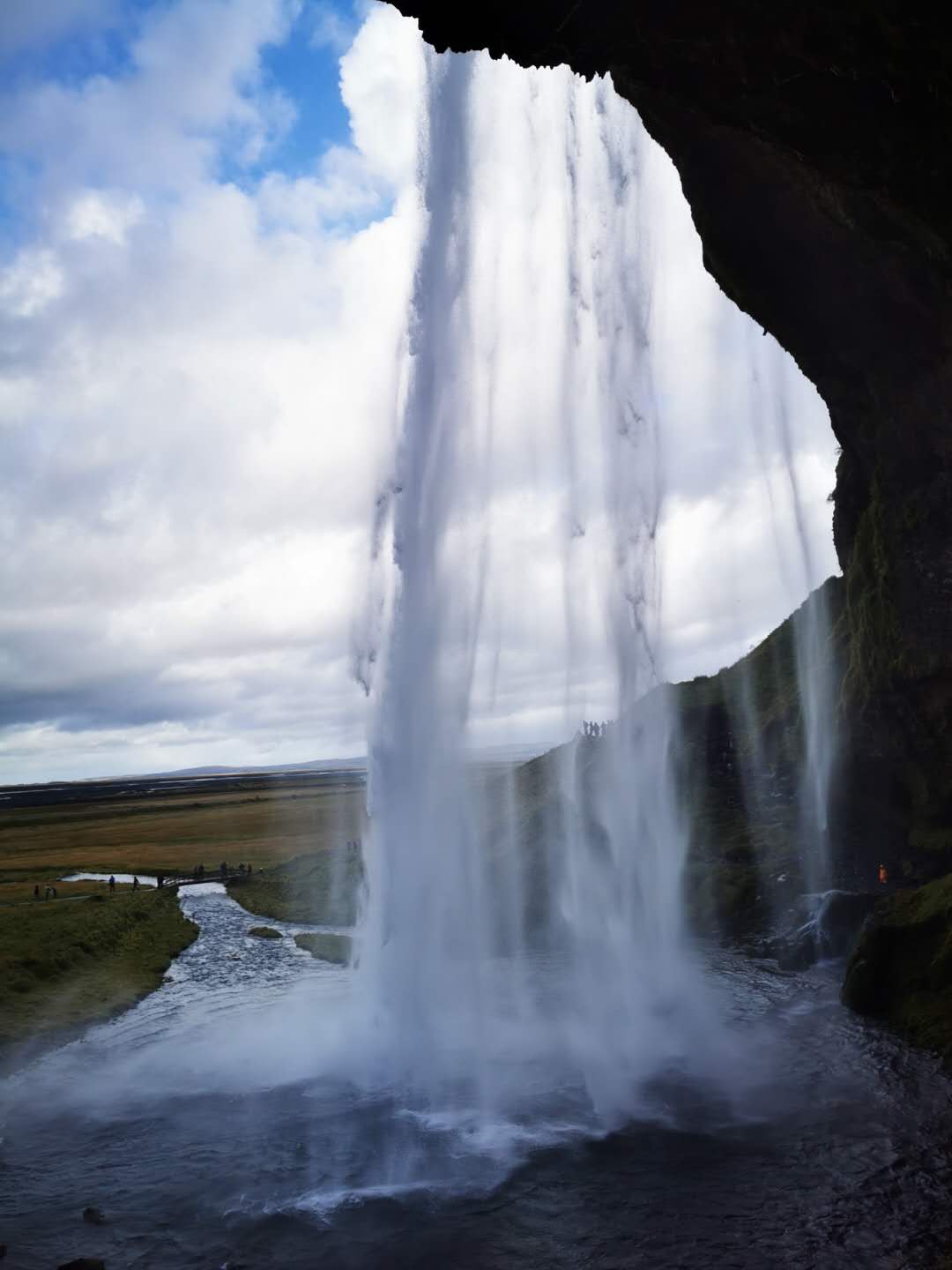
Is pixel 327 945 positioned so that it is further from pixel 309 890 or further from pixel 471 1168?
pixel 471 1168

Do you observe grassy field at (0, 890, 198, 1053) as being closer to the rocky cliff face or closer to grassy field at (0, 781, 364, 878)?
grassy field at (0, 781, 364, 878)

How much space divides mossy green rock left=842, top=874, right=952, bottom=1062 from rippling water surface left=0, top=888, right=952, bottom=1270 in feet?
3.91

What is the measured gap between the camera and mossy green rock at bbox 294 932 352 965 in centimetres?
4253

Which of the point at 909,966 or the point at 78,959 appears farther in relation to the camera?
the point at 78,959

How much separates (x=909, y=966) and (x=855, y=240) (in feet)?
82.6

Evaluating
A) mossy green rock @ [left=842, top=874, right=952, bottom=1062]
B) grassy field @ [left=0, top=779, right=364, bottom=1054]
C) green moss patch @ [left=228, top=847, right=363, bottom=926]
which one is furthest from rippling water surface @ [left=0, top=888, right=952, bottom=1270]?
green moss patch @ [left=228, top=847, right=363, bottom=926]

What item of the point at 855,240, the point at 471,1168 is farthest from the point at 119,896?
the point at 855,240

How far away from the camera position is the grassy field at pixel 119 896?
35.3 metres

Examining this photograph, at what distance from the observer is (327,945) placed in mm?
45125

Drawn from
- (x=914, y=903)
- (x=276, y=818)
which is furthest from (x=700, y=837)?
(x=276, y=818)

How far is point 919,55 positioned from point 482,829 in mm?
54366

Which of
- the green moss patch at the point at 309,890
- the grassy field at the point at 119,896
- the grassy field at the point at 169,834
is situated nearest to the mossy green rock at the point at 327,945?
the green moss patch at the point at 309,890

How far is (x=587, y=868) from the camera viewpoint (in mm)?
Result: 46812

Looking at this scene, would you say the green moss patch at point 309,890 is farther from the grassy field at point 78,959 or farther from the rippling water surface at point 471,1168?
the rippling water surface at point 471,1168
